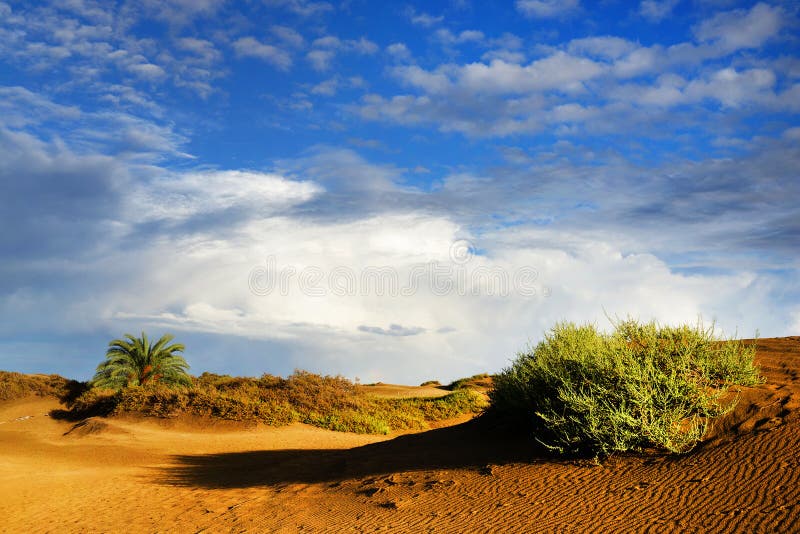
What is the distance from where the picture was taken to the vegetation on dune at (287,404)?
23688 millimetres

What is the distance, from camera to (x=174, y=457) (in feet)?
60.3

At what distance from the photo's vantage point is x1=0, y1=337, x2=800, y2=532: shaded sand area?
752 cm

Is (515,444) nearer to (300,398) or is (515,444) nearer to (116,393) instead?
(300,398)

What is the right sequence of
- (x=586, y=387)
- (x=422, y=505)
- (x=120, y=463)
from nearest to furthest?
(x=422, y=505), (x=586, y=387), (x=120, y=463)

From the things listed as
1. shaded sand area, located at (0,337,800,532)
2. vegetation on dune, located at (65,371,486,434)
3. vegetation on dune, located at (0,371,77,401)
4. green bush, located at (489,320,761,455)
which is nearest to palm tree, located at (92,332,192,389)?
vegetation on dune, located at (65,371,486,434)

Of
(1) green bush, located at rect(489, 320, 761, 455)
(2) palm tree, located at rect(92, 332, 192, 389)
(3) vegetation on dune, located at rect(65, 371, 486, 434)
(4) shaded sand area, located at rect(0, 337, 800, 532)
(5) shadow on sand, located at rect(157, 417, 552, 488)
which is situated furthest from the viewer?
(2) palm tree, located at rect(92, 332, 192, 389)

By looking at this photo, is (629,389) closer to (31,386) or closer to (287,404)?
(287,404)

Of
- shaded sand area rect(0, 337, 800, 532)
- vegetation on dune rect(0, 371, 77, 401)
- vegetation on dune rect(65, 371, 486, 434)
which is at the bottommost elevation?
shaded sand area rect(0, 337, 800, 532)

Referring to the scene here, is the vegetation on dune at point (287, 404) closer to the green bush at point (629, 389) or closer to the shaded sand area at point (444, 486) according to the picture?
the shaded sand area at point (444, 486)

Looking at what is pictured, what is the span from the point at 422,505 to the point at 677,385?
189 inches

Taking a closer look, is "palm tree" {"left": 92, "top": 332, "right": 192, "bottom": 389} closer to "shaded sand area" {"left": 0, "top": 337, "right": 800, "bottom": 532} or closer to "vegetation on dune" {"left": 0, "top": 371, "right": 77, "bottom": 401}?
"vegetation on dune" {"left": 0, "top": 371, "right": 77, "bottom": 401}

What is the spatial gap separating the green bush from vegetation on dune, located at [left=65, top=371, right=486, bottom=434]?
12708 millimetres

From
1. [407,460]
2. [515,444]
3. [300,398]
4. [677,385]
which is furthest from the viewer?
[300,398]

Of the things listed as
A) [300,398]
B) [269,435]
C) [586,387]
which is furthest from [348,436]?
[586,387]
